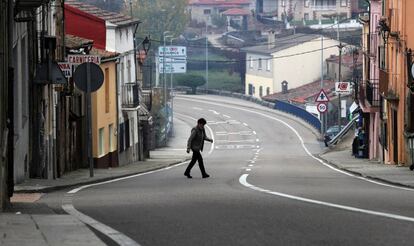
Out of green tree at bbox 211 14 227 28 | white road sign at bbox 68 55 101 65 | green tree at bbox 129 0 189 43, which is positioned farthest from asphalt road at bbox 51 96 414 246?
green tree at bbox 211 14 227 28

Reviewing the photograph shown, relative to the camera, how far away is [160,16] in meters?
135

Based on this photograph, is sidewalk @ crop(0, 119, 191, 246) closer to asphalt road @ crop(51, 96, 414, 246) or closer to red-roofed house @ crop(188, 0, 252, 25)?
asphalt road @ crop(51, 96, 414, 246)

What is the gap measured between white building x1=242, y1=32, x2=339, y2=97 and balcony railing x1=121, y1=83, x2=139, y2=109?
59.7 meters

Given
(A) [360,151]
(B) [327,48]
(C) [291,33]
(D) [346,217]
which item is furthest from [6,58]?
(C) [291,33]

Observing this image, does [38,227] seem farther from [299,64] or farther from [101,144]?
[299,64]

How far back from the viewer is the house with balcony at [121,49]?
46219 mm

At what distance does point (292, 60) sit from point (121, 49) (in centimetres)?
6132

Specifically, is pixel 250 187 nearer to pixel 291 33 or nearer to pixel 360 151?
pixel 360 151

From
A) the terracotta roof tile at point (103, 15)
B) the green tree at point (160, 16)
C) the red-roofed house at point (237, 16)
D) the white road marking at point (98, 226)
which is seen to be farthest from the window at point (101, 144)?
the red-roofed house at point (237, 16)

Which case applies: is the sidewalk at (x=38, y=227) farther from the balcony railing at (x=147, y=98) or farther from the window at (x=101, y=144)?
the balcony railing at (x=147, y=98)

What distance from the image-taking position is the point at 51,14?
3117 centimetres

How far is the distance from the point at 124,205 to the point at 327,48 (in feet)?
316

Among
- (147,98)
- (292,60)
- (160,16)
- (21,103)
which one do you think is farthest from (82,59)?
(160,16)

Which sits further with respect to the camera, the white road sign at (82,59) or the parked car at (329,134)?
the parked car at (329,134)
